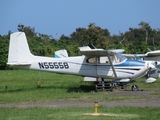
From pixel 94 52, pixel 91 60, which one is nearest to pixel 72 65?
pixel 91 60

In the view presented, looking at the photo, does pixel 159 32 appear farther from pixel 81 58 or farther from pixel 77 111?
pixel 77 111

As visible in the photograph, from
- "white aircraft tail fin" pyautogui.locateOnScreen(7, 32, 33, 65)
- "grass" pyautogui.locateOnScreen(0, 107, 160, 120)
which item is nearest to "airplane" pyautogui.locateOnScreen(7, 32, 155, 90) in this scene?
"white aircraft tail fin" pyautogui.locateOnScreen(7, 32, 33, 65)

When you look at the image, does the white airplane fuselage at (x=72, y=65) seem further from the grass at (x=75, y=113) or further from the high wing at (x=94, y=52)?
the grass at (x=75, y=113)

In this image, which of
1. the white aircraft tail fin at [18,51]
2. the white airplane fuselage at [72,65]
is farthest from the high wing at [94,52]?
the white aircraft tail fin at [18,51]

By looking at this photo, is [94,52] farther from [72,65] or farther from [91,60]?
[72,65]

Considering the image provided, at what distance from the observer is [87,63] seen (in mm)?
21812

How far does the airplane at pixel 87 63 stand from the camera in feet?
69.2

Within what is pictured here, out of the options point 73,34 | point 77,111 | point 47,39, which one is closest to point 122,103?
point 77,111

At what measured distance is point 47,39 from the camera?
87750 millimetres

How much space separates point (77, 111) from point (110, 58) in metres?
8.58

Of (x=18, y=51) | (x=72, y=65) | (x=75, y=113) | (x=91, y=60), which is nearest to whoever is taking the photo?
(x=75, y=113)

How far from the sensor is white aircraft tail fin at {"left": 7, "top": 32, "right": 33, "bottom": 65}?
870 inches

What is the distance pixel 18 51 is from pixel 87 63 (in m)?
3.72

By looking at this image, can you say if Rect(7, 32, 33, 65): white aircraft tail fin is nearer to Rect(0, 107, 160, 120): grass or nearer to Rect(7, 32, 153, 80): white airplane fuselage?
Rect(7, 32, 153, 80): white airplane fuselage
